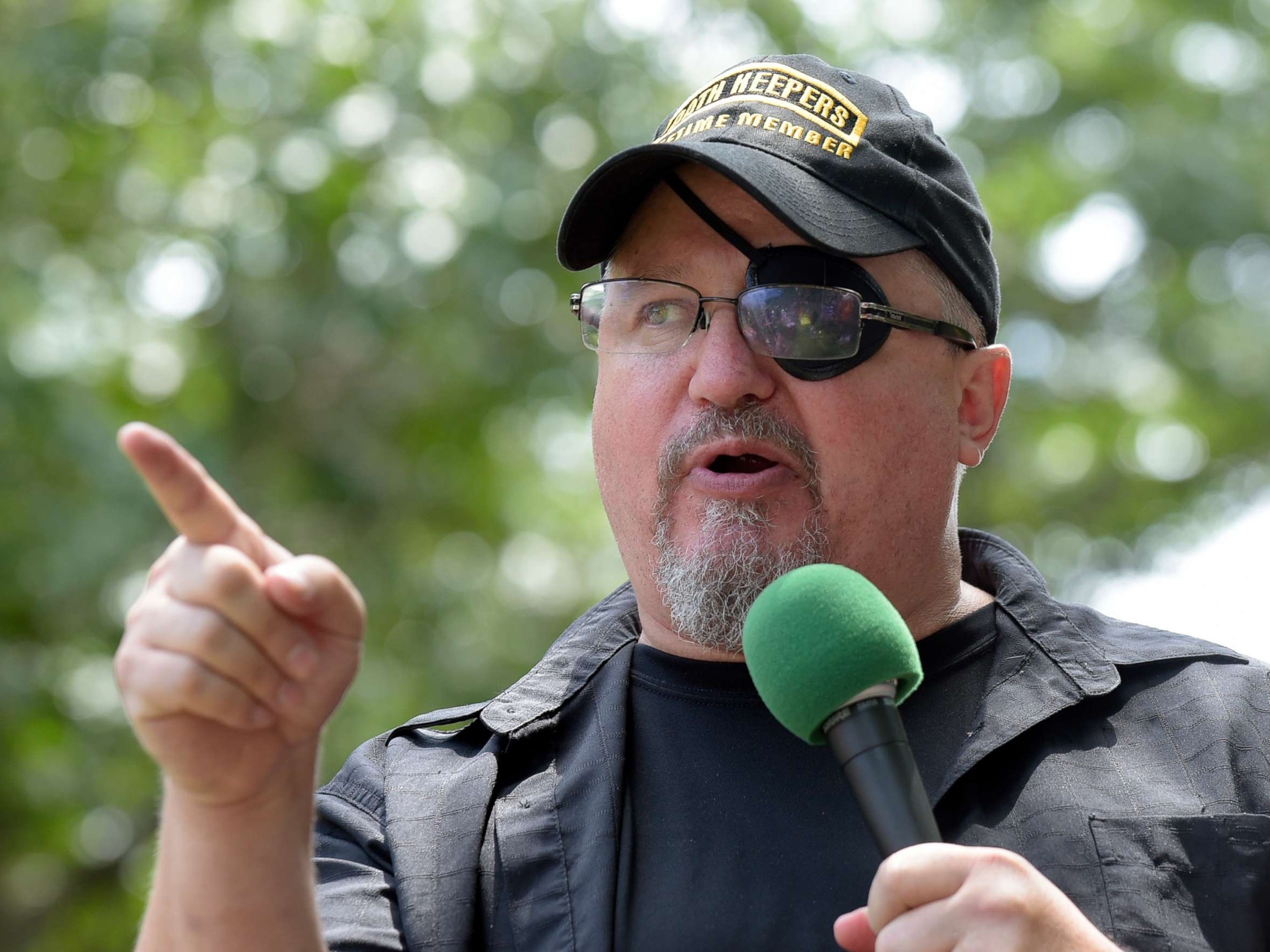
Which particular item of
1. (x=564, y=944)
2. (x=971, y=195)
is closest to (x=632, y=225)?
(x=971, y=195)

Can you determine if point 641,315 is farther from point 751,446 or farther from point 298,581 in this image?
point 298,581

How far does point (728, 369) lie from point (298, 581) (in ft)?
4.06

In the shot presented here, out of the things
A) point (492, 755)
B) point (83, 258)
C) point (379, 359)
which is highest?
point (83, 258)

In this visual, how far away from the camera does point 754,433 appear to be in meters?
2.74

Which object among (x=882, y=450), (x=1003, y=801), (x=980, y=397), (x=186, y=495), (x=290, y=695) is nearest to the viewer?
(x=186, y=495)

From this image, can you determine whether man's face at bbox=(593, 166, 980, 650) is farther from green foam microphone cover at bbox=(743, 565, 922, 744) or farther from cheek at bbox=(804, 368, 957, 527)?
green foam microphone cover at bbox=(743, 565, 922, 744)

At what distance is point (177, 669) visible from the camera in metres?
1.69

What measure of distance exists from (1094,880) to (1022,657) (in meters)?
0.55

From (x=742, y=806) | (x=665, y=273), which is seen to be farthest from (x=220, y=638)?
(x=665, y=273)

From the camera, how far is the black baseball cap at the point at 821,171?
110 inches

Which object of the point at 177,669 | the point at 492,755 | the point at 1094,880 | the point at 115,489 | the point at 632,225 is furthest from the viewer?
the point at 115,489

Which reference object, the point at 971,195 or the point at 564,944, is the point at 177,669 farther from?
the point at 971,195

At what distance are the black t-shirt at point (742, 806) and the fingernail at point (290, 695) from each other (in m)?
0.97

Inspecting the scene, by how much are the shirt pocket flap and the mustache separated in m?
0.84
